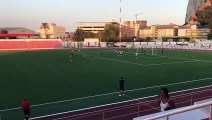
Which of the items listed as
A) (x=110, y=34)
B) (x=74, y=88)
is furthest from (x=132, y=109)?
(x=110, y=34)

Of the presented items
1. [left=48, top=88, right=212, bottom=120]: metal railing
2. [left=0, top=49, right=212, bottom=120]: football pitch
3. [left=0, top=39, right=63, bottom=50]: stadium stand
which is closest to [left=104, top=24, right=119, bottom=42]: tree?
[left=0, top=39, right=63, bottom=50]: stadium stand

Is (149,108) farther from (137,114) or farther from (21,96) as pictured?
(21,96)

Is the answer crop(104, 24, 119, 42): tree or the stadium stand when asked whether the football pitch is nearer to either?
the stadium stand

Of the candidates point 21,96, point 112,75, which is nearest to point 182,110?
point 21,96

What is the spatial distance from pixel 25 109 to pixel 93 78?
1477cm


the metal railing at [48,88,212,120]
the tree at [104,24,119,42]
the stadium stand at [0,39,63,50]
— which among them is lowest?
the metal railing at [48,88,212,120]

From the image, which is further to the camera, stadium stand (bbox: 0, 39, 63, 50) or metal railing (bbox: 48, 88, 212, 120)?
stadium stand (bbox: 0, 39, 63, 50)

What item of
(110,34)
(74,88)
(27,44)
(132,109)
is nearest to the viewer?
(132,109)

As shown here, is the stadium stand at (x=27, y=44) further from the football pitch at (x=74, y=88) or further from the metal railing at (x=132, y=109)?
the metal railing at (x=132, y=109)

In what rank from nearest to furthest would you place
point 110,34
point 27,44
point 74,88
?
point 74,88, point 27,44, point 110,34

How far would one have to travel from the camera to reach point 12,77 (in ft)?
102

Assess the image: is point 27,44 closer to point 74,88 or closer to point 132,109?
point 74,88

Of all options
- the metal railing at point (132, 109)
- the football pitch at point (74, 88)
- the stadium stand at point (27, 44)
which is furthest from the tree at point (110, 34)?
the metal railing at point (132, 109)

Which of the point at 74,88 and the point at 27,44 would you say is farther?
the point at 27,44
